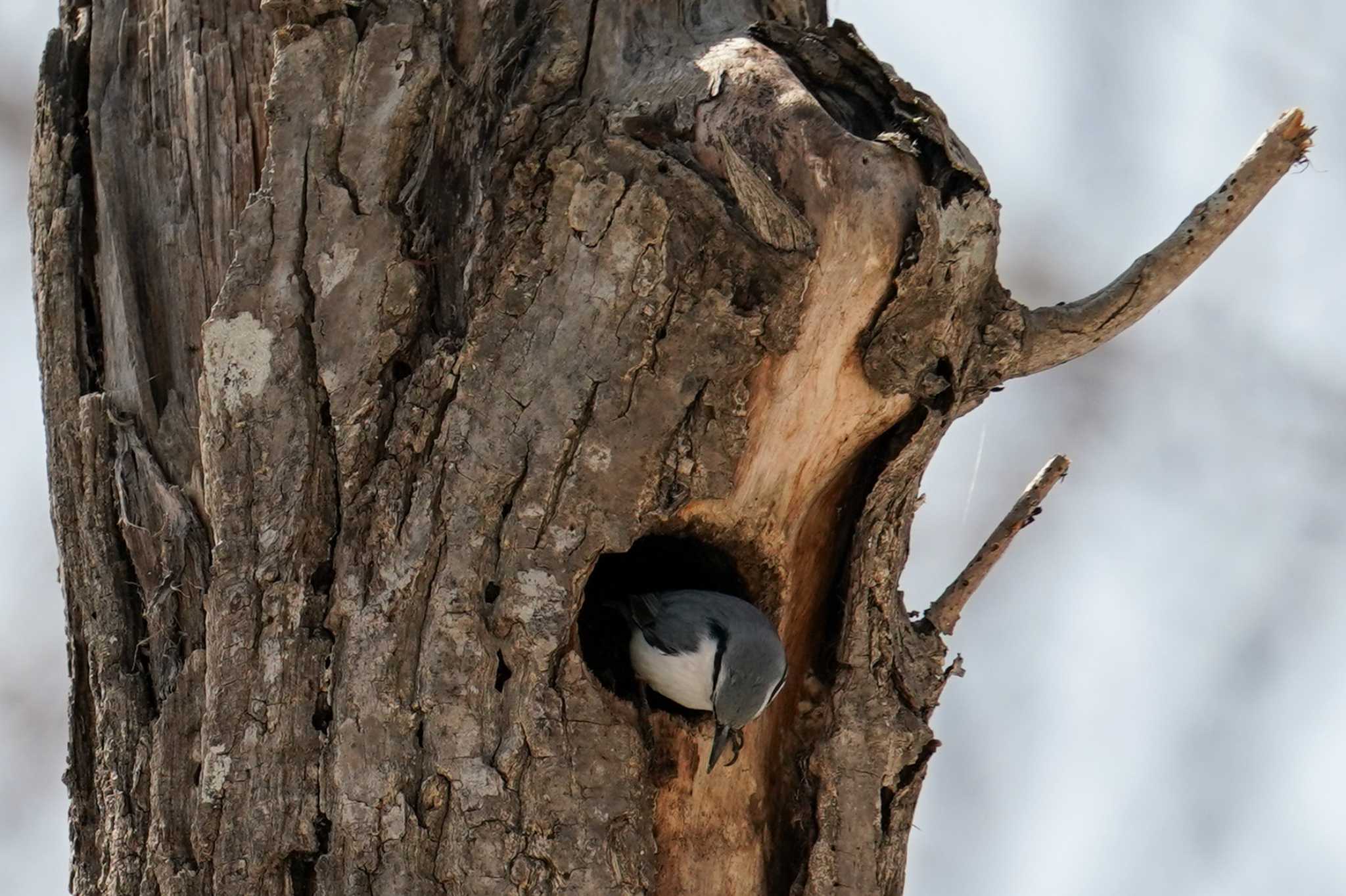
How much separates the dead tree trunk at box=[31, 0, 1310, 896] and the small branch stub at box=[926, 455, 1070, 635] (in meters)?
0.44

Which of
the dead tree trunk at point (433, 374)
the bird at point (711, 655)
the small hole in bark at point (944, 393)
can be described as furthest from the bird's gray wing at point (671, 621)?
the small hole in bark at point (944, 393)

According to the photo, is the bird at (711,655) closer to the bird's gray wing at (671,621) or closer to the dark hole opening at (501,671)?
the bird's gray wing at (671,621)

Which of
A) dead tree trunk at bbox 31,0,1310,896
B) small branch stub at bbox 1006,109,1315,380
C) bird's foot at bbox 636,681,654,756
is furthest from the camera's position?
small branch stub at bbox 1006,109,1315,380

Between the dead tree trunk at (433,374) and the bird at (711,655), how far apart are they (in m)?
0.18

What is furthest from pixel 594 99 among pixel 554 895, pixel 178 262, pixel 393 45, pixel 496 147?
pixel 554 895

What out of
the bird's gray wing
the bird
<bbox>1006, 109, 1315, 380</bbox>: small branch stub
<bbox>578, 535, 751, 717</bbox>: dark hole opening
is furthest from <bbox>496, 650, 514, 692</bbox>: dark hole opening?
<bbox>1006, 109, 1315, 380</bbox>: small branch stub

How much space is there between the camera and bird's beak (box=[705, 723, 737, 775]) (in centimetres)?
263

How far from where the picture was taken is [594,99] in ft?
8.04

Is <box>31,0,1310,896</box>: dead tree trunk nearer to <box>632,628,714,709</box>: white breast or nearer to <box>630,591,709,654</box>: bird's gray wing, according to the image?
<box>632,628,714,709</box>: white breast

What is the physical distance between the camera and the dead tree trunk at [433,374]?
224 cm

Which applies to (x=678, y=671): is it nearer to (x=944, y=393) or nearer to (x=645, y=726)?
(x=645, y=726)

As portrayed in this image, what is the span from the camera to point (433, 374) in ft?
7.61

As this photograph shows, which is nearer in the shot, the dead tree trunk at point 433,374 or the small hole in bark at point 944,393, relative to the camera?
the dead tree trunk at point 433,374

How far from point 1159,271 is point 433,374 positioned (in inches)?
55.0
